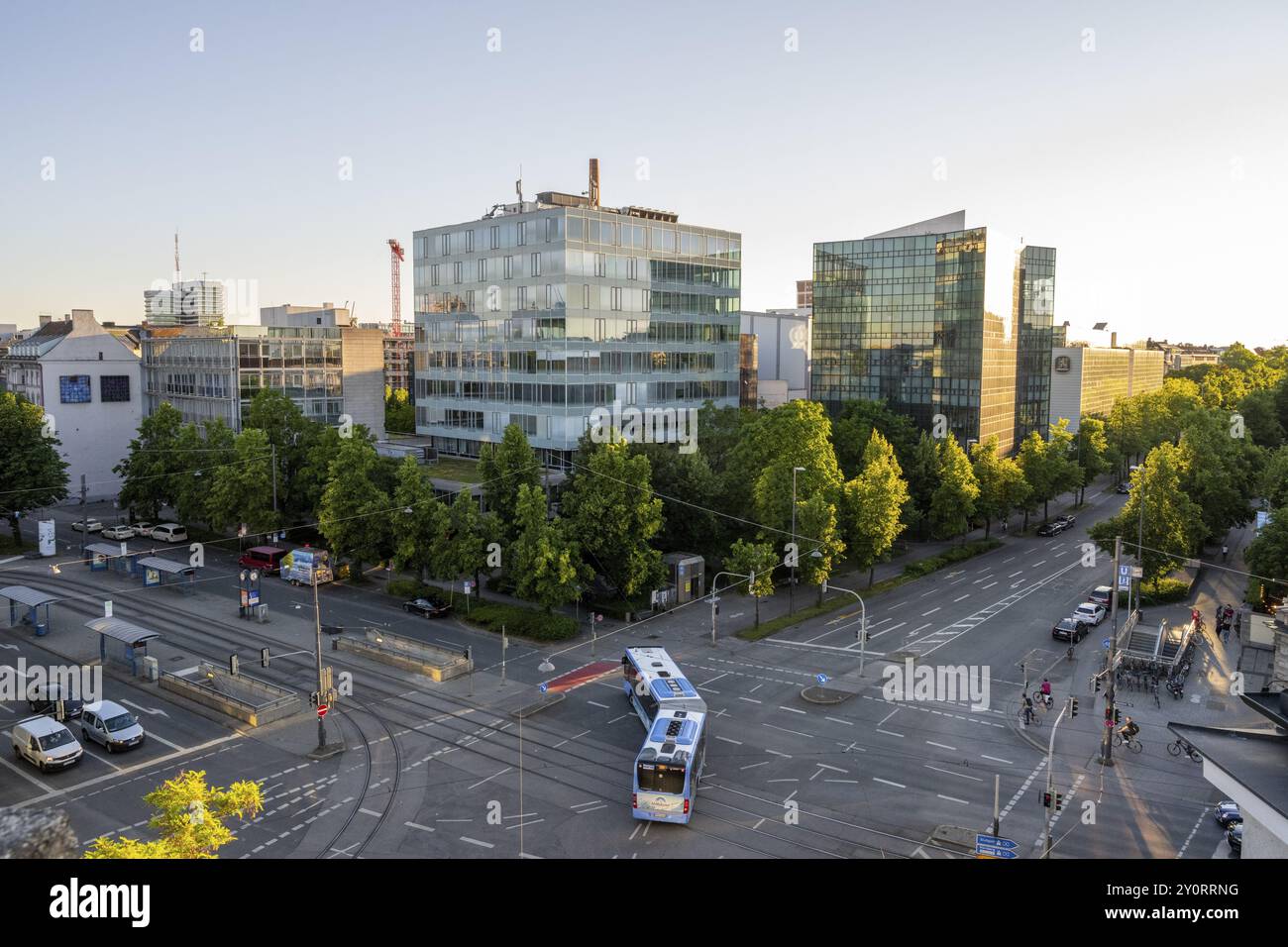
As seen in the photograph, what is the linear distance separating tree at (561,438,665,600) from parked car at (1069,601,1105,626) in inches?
912

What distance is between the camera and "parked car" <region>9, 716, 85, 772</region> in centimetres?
3139

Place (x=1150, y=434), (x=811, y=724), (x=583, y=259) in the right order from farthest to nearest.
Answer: (x=1150, y=434) < (x=583, y=259) < (x=811, y=724)

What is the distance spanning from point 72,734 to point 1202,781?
40.0 meters

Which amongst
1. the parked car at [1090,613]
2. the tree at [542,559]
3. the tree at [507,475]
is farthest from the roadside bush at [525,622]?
the parked car at [1090,613]

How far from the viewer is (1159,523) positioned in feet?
186

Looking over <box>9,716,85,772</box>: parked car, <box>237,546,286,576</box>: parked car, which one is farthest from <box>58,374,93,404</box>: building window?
<box>9,716,85,772</box>: parked car

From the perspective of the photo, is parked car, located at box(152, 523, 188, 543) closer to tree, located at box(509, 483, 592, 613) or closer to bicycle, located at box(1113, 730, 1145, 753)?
tree, located at box(509, 483, 592, 613)

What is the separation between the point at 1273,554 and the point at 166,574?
63948mm

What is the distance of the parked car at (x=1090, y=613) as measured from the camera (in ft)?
165

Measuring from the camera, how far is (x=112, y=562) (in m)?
61.6

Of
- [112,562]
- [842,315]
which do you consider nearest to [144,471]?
[112,562]

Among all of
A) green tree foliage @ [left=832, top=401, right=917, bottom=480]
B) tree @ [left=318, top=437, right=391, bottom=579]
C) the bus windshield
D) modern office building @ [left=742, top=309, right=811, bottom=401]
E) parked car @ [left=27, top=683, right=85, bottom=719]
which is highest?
modern office building @ [left=742, top=309, right=811, bottom=401]
